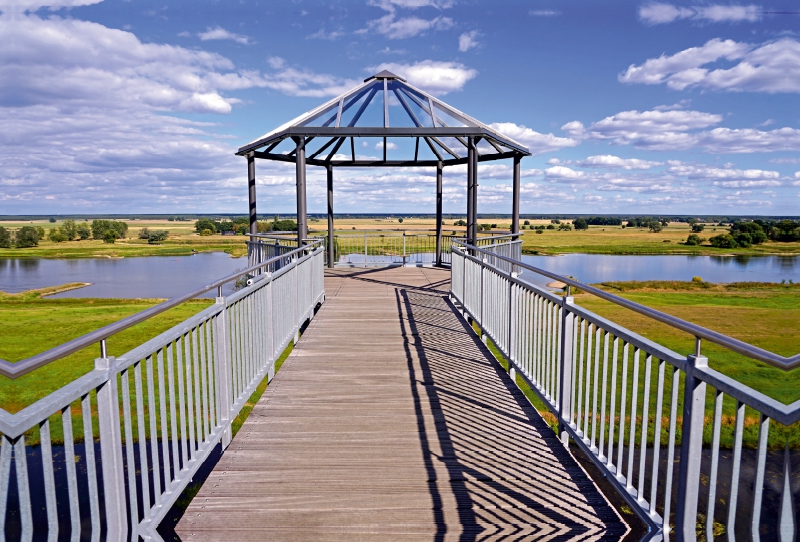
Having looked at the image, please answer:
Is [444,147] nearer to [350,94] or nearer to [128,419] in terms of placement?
[350,94]

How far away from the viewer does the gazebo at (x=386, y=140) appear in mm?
10641

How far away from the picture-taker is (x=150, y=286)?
52.5 m

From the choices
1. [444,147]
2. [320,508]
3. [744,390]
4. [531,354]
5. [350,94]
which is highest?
[350,94]

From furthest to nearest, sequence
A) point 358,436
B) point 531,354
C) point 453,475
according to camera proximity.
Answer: point 531,354, point 358,436, point 453,475

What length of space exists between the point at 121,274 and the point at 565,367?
7022 cm

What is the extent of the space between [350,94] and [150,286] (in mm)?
47488

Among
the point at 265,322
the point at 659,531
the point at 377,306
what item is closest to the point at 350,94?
the point at 377,306

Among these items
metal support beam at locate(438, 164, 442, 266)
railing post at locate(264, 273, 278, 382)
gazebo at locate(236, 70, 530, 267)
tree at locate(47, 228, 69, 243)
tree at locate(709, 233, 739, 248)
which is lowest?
tree at locate(709, 233, 739, 248)

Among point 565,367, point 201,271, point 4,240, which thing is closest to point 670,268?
point 201,271

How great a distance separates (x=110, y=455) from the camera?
213cm

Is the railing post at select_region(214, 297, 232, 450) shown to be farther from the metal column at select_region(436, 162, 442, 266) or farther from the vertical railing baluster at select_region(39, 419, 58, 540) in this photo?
the metal column at select_region(436, 162, 442, 266)

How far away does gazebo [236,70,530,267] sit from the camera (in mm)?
10641

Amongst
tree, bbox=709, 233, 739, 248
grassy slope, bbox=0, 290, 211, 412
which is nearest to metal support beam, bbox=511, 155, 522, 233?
grassy slope, bbox=0, 290, 211, 412

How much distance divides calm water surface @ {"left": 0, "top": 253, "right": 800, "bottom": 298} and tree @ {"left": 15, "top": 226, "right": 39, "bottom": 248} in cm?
2150
